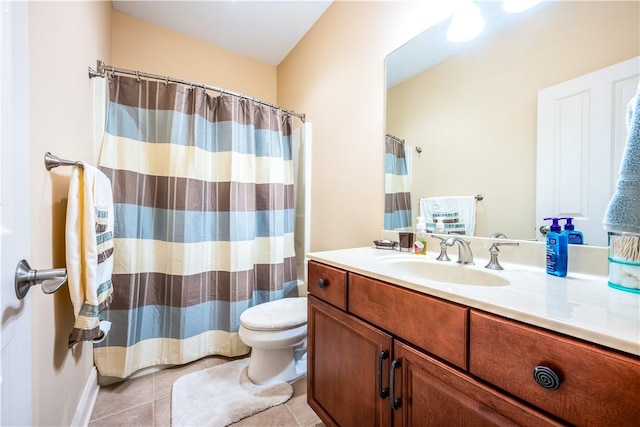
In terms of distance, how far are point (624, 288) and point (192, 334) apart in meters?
1.99

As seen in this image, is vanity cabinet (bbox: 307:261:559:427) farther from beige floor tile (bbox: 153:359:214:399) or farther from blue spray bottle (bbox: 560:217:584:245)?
beige floor tile (bbox: 153:359:214:399)

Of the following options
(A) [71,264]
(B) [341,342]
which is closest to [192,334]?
(A) [71,264]

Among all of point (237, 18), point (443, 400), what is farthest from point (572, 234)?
point (237, 18)

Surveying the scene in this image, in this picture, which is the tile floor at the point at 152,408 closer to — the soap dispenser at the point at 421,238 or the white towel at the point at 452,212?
the soap dispenser at the point at 421,238

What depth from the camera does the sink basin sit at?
87 cm

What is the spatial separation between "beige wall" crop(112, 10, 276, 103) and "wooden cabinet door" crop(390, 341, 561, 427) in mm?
2504

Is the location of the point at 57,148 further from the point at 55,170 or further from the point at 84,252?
the point at 84,252

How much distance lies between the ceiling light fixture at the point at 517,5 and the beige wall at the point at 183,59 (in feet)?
6.70

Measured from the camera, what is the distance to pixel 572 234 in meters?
0.82

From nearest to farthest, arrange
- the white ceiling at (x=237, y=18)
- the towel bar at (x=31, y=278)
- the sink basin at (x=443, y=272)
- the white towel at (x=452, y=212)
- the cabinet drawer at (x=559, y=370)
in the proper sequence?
the cabinet drawer at (x=559, y=370)
the towel bar at (x=31, y=278)
the sink basin at (x=443, y=272)
the white towel at (x=452, y=212)
the white ceiling at (x=237, y=18)

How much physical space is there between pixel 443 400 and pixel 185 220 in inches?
61.6

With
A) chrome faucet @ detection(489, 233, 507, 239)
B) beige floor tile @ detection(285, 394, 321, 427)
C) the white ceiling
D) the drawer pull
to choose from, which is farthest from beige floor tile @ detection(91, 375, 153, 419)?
the white ceiling

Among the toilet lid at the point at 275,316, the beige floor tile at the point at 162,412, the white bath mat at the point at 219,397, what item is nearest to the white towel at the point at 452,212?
the toilet lid at the point at 275,316

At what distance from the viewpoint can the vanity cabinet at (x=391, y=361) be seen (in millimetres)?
588
